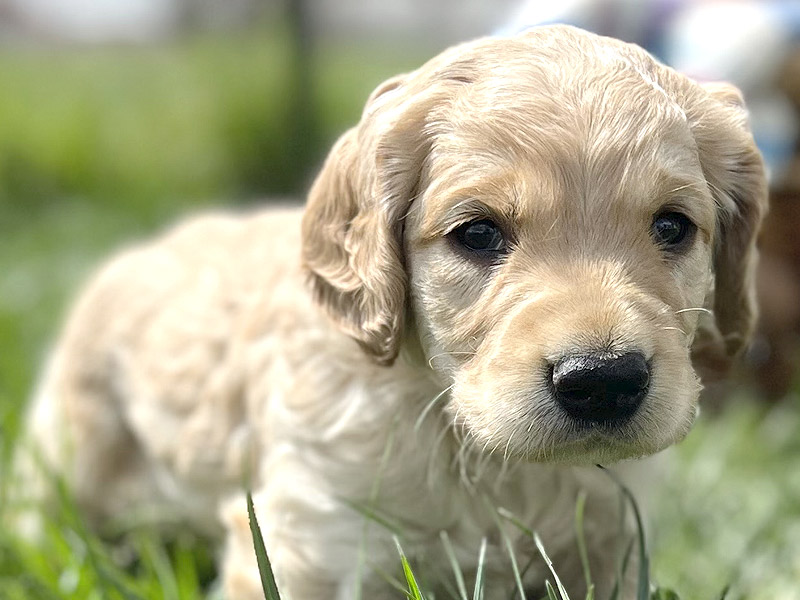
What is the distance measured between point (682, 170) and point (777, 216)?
A: 2928 millimetres

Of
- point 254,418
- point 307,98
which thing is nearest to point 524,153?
point 254,418

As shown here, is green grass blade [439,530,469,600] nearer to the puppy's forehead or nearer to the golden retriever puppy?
the golden retriever puppy

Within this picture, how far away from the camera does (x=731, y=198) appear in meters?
2.64

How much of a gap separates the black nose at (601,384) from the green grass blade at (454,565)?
623mm

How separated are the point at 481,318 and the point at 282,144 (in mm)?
7284

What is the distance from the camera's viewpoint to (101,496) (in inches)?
156

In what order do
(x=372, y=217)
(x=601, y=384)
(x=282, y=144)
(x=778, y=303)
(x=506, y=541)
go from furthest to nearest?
(x=282, y=144) < (x=778, y=303) < (x=506, y=541) < (x=372, y=217) < (x=601, y=384)

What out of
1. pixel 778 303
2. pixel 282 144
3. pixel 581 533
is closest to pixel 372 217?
pixel 581 533

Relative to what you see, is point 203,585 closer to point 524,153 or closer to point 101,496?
point 101,496

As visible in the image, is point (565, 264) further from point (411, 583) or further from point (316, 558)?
point (316, 558)

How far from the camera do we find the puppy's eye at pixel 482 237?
2393mm

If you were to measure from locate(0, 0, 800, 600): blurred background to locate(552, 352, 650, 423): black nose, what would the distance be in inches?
42.5

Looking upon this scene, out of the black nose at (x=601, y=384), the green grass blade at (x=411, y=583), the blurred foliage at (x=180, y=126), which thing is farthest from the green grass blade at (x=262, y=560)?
the blurred foliage at (x=180, y=126)

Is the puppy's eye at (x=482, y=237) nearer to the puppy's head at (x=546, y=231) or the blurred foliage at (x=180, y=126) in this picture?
the puppy's head at (x=546, y=231)
